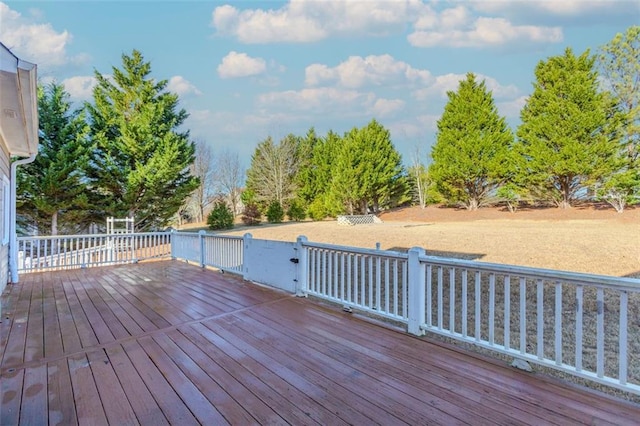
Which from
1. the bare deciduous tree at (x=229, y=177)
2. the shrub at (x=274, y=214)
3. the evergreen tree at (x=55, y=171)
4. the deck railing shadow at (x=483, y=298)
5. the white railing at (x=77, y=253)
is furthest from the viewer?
the bare deciduous tree at (x=229, y=177)

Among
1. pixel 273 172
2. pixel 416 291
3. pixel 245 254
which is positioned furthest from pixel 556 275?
pixel 273 172

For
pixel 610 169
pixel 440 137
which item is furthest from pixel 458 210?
pixel 610 169

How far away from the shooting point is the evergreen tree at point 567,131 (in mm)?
15570

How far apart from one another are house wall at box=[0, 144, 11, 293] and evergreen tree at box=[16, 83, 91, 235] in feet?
25.5

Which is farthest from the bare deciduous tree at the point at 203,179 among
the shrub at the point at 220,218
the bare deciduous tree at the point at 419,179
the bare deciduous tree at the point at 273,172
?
the bare deciduous tree at the point at 419,179

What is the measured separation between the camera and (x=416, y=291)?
2.96 meters

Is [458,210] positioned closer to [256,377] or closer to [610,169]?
[610,169]

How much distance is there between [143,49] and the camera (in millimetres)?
15078

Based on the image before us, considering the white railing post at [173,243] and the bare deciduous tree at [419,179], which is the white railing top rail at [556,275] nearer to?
the white railing post at [173,243]

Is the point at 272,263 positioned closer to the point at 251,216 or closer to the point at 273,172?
the point at 251,216

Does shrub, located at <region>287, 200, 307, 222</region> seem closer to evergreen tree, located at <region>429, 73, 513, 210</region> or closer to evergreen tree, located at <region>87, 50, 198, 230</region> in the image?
evergreen tree, located at <region>87, 50, 198, 230</region>

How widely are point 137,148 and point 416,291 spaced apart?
14.6 m

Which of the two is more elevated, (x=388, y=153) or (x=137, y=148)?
(x=388, y=153)

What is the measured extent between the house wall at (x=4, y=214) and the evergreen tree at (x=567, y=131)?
19.9m
